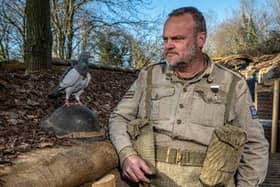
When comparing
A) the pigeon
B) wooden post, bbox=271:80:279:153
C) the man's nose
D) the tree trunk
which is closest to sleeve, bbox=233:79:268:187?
the man's nose

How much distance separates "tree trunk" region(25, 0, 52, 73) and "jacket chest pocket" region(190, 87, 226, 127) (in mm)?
3806

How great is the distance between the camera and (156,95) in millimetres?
2361

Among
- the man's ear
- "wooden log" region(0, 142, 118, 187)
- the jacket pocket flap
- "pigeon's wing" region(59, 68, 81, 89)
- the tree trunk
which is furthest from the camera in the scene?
the tree trunk

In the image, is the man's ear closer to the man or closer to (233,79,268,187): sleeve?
the man

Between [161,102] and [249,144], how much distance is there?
1.62 ft

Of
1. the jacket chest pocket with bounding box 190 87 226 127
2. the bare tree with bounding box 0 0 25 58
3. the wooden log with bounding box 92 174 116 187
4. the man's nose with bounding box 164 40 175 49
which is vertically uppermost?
the bare tree with bounding box 0 0 25 58

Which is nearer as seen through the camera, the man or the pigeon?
the man

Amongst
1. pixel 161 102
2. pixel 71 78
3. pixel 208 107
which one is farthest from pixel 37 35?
pixel 208 107

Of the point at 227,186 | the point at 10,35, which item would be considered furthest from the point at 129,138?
the point at 10,35

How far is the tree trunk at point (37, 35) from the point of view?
5.71 m

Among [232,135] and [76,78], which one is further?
[76,78]

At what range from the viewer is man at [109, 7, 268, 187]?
88.4 inches

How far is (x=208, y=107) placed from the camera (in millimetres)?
2289

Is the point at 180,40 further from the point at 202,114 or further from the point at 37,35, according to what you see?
the point at 37,35
